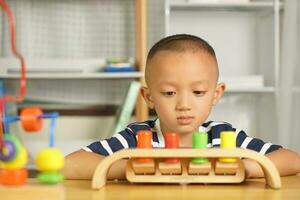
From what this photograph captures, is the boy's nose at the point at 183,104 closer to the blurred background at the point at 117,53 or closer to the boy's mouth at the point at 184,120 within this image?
the boy's mouth at the point at 184,120

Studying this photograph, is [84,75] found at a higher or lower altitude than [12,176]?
lower

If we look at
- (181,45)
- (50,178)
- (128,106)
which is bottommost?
(128,106)

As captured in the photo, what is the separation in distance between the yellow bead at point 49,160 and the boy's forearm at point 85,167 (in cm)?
22

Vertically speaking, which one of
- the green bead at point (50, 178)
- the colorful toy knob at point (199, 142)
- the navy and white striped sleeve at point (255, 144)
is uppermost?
the colorful toy knob at point (199, 142)

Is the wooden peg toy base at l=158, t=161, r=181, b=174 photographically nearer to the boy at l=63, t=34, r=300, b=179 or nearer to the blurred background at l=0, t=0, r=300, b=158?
the boy at l=63, t=34, r=300, b=179

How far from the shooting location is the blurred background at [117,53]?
2775 mm

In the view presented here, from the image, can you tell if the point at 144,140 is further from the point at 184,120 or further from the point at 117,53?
the point at 117,53

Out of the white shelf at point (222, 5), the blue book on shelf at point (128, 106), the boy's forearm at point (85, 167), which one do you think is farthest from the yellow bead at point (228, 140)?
the white shelf at point (222, 5)

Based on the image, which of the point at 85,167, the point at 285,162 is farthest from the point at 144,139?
the point at 285,162

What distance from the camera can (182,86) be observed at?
99 centimetres

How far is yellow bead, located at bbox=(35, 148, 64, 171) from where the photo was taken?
0.65 meters

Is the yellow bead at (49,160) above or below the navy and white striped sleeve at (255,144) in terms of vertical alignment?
above

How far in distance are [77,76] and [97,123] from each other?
376 mm

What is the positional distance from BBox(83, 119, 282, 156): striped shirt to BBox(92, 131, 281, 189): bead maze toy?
12.4 inches
